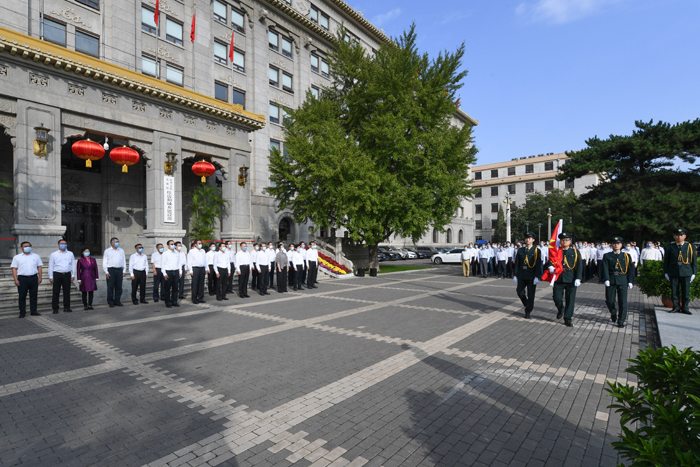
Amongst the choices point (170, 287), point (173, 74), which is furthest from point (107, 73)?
point (170, 287)

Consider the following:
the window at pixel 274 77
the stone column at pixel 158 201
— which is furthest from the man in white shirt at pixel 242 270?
the window at pixel 274 77

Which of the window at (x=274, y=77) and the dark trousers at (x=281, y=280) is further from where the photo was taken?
the window at (x=274, y=77)

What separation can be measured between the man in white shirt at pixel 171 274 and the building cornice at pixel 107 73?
980 cm

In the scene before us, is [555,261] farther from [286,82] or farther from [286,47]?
[286,47]

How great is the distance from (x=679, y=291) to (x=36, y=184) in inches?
862

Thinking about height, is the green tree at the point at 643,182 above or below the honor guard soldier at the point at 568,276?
above

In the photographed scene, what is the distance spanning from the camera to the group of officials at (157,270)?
1063 cm

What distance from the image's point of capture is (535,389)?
532cm

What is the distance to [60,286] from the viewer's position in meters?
11.1

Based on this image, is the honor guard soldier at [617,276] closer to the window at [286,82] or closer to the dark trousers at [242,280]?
the dark trousers at [242,280]

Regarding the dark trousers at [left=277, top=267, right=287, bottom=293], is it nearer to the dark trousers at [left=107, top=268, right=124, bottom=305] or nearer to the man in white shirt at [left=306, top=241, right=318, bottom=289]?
the man in white shirt at [left=306, top=241, right=318, bottom=289]

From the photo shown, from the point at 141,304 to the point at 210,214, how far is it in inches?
397

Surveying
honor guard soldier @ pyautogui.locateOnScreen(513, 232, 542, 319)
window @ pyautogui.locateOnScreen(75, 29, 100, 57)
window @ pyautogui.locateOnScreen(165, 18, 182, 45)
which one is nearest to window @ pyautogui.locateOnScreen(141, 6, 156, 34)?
window @ pyautogui.locateOnScreen(165, 18, 182, 45)

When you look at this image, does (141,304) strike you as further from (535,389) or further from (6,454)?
(535,389)
